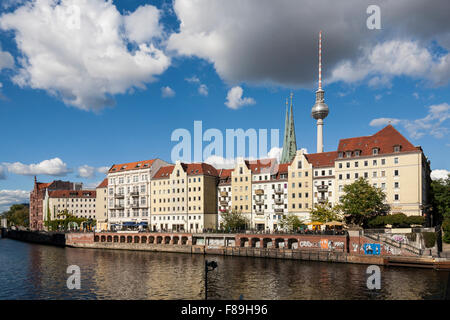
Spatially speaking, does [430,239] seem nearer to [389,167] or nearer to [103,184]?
[389,167]

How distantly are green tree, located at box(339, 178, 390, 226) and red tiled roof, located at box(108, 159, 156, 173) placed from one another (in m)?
71.3

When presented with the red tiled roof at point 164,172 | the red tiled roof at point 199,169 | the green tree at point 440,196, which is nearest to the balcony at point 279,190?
the red tiled roof at point 199,169

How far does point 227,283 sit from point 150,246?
5858 cm

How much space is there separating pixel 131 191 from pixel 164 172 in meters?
16.1

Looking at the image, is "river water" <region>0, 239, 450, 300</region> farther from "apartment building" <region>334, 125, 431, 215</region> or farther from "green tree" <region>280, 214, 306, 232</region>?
"apartment building" <region>334, 125, 431, 215</region>

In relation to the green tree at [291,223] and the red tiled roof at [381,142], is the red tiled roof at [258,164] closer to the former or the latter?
the green tree at [291,223]

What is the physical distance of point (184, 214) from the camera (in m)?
120

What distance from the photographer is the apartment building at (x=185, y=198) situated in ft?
383

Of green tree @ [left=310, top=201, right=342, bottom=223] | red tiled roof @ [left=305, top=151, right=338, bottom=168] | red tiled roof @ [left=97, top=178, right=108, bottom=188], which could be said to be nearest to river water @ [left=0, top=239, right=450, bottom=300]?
green tree @ [left=310, top=201, right=342, bottom=223]

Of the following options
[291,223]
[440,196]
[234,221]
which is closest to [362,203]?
[291,223]
